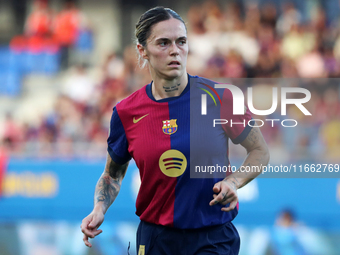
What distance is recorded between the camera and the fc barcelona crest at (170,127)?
301cm

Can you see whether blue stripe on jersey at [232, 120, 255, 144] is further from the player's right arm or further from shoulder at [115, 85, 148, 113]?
the player's right arm

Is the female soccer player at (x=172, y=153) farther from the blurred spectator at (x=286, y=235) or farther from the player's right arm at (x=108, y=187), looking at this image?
the blurred spectator at (x=286, y=235)

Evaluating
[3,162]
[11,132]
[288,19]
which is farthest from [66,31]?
[288,19]

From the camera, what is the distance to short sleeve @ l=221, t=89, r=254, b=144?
118 inches

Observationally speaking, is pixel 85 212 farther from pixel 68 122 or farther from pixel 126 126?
pixel 126 126

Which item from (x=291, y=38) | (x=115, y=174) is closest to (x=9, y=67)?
(x=291, y=38)

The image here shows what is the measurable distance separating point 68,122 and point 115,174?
25.2ft

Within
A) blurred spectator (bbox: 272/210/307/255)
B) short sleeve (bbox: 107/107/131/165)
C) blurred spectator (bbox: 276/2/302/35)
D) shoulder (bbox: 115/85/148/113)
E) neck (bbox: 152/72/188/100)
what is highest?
blurred spectator (bbox: 276/2/302/35)

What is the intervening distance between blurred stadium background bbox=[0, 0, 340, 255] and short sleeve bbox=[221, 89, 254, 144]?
4.44 m

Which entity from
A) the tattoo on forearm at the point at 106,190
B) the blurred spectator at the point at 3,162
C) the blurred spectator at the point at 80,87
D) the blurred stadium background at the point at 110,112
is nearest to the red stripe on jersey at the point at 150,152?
the tattoo on forearm at the point at 106,190

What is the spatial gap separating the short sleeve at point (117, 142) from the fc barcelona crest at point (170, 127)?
32cm

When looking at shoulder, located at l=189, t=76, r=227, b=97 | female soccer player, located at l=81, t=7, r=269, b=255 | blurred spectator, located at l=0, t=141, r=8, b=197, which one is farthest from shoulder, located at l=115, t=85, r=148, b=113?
blurred spectator, located at l=0, t=141, r=8, b=197

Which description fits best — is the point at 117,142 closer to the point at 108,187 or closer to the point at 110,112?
the point at 108,187

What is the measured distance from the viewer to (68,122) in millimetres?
10820
